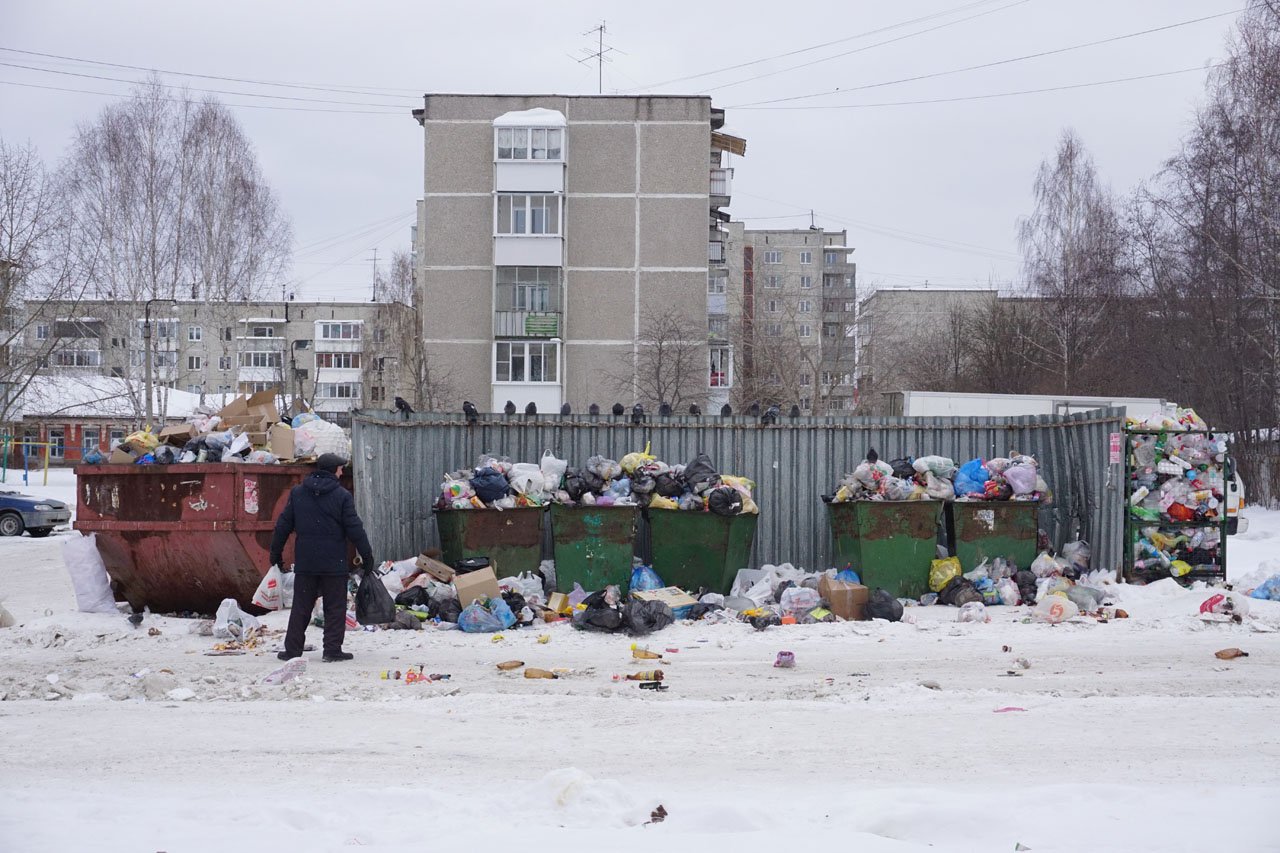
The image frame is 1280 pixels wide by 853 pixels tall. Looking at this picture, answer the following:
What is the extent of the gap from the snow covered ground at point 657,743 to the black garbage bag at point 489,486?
1.87 m

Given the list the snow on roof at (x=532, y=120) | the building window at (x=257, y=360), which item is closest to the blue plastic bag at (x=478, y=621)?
the snow on roof at (x=532, y=120)

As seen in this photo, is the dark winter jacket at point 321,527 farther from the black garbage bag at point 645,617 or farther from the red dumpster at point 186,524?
the black garbage bag at point 645,617

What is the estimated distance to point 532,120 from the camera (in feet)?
123

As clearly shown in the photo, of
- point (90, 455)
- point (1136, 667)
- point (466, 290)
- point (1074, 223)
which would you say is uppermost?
point (1074, 223)

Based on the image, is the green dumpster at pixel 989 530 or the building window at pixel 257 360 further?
the building window at pixel 257 360

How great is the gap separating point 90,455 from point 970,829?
8.93 m

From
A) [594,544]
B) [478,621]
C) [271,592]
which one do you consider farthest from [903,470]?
[271,592]

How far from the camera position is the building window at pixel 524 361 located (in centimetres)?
3822

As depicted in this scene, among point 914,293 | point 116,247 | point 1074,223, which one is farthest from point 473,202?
point 914,293

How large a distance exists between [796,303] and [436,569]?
6955cm

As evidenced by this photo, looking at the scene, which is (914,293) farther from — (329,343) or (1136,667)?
(1136,667)

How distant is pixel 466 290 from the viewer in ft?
132

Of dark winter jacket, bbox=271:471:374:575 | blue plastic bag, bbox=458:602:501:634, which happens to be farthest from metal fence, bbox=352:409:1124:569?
→ dark winter jacket, bbox=271:471:374:575

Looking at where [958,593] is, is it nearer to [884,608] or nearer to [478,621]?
[884,608]
